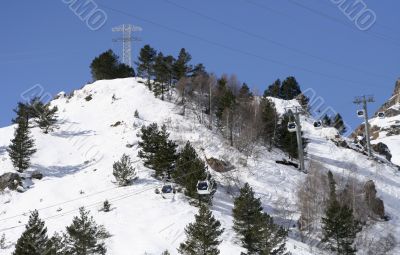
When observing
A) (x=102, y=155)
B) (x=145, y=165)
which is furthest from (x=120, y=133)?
(x=145, y=165)

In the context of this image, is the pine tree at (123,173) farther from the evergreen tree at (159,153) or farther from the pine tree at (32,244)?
the pine tree at (32,244)

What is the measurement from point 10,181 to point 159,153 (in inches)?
571

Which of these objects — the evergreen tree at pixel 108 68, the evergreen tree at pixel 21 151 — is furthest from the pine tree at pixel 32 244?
the evergreen tree at pixel 108 68

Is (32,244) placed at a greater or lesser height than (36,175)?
lesser

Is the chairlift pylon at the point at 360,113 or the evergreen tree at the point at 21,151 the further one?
the chairlift pylon at the point at 360,113

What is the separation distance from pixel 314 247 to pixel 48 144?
32157 millimetres

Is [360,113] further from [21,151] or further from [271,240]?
[21,151]

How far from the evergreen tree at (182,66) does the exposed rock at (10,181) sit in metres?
33.7

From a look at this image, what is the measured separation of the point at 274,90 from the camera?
96188mm

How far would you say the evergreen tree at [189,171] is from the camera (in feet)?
134

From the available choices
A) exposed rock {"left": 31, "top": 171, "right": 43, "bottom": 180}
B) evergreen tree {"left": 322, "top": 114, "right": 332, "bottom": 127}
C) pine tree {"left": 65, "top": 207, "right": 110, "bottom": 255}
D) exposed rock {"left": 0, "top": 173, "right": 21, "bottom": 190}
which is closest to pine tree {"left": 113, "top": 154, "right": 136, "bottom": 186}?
exposed rock {"left": 31, "top": 171, "right": 43, "bottom": 180}

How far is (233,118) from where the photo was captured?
63469 mm

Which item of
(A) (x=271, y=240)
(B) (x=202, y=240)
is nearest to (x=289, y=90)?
(A) (x=271, y=240)

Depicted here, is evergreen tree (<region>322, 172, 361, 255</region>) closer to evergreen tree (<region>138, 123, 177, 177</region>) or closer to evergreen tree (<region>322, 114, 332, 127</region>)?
evergreen tree (<region>138, 123, 177, 177</region>)
